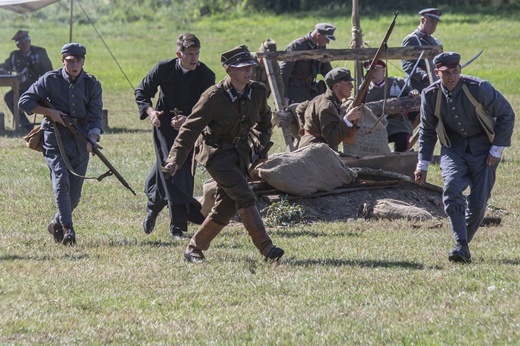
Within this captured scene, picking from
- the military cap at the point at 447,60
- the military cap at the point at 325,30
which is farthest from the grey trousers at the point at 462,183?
the military cap at the point at 325,30

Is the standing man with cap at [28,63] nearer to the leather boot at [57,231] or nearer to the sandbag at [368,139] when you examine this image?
the sandbag at [368,139]

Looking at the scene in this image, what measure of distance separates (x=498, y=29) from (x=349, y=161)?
30428 millimetres

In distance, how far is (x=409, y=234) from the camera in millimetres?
10633

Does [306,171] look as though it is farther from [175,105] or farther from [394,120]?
[394,120]

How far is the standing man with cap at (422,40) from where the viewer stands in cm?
1517

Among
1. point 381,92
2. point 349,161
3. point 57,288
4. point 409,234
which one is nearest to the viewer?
point 57,288

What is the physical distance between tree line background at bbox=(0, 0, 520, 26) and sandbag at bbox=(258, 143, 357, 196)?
1390 inches

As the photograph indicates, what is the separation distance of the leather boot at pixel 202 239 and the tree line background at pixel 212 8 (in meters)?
38.1

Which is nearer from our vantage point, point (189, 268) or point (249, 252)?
point (189, 268)

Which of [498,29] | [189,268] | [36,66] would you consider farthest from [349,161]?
[498,29]

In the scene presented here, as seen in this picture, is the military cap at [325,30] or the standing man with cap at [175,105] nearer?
the standing man with cap at [175,105]

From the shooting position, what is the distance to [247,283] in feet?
26.8

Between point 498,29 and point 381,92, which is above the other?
point 381,92

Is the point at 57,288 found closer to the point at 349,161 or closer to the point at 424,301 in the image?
the point at 424,301
